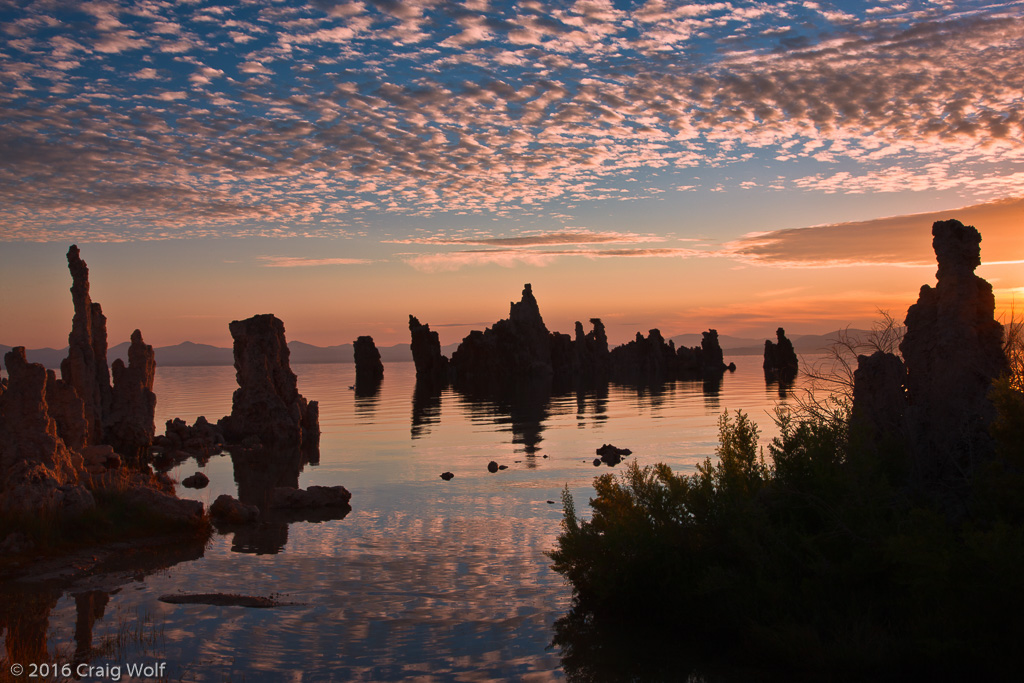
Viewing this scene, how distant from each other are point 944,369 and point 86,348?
37.4 m

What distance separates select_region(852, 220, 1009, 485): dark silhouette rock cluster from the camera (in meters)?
13.0

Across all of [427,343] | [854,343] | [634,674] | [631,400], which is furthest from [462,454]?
[427,343]

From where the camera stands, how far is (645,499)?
13133 millimetres

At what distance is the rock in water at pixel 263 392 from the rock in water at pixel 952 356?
3522cm

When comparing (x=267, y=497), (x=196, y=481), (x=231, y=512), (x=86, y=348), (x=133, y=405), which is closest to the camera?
(x=231, y=512)

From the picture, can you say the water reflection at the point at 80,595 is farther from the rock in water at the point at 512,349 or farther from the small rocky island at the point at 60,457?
the rock in water at the point at 512,349

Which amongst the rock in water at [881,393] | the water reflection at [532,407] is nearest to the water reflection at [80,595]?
the rock in water at [881,393]

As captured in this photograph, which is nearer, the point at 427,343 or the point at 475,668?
the point at 475,668

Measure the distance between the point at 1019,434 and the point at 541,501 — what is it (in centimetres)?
1664

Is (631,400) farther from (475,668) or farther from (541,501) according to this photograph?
(475,668)

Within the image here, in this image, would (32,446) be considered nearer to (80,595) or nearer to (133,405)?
(80,595)

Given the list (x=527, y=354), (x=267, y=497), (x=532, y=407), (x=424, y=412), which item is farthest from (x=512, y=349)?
(x=267, y=497)

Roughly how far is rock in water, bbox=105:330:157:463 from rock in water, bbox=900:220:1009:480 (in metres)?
37.4

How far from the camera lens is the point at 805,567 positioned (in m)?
10.9
